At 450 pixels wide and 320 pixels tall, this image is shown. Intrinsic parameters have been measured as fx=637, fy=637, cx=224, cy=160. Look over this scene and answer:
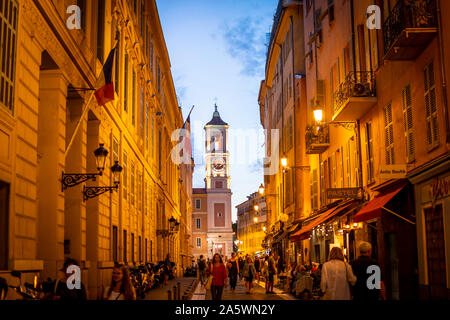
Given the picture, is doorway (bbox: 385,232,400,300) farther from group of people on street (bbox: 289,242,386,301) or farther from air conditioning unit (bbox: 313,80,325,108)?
air conditioning unit (bbox: 313,80,325,108)

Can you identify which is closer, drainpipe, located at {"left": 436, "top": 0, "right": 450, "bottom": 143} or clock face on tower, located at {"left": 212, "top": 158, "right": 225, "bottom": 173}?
drainpipe, located at {"left": 436, "top": 0, "right": 450, "bottom": 143}

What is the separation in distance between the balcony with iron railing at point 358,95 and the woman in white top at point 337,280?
1102 centimetres

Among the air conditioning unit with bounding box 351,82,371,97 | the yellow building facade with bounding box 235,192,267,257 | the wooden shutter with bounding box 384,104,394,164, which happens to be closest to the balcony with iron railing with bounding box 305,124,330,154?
the air conditioning unit with bounding box 351,82,371,97

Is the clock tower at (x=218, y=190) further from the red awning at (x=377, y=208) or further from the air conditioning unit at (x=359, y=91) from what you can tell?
the red awning at (x=377, y=208)

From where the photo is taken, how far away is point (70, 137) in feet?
56.3

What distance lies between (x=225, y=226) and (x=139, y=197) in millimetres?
91379

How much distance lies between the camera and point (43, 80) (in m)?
14.5

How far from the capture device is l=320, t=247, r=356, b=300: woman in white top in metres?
9.44

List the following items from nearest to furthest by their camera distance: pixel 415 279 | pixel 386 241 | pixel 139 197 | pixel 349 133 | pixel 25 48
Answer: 1. pixel 25 48
2. pixel 415 279
3. pixel 386 241
4. pixel 349 133
5. pixel 139 197

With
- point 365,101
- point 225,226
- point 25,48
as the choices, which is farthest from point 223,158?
point 25,48

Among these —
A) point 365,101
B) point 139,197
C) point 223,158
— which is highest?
point 223,158

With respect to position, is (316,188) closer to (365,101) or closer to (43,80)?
(365,101)

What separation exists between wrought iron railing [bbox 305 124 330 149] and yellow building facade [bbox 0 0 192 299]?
7616mm

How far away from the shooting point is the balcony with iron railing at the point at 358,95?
1981cm
